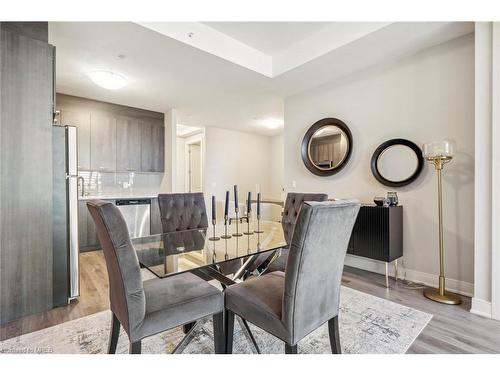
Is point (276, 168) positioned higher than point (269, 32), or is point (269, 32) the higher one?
point (269, 32)

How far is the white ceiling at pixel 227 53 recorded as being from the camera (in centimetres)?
244

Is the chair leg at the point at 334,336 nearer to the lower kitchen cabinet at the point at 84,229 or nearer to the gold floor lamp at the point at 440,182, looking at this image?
the gold floor lamp at the point at 440,182

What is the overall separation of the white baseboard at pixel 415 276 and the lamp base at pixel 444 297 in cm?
11

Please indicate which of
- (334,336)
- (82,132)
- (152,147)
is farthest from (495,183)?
(82,132)

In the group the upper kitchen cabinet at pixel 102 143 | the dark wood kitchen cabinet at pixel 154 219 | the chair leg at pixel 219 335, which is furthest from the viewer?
the dark wood kitchen cabinet at pixel 154 219

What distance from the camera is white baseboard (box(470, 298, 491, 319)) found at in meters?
2.06

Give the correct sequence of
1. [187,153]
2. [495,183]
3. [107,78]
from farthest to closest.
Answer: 1. [187,153]
2. [107,78]
3. [495,183]

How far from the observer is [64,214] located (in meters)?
2.29

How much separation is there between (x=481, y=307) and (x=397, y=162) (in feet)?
5.04

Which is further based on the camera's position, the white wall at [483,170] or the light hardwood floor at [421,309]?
the white wall at [483,170]

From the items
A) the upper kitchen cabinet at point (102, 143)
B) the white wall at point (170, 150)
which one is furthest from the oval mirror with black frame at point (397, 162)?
the upper kitchen cabinet at point (102, 143)

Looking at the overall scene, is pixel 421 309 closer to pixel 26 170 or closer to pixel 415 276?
pixel 415 276

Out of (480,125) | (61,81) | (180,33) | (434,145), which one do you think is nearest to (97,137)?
(61,81)
